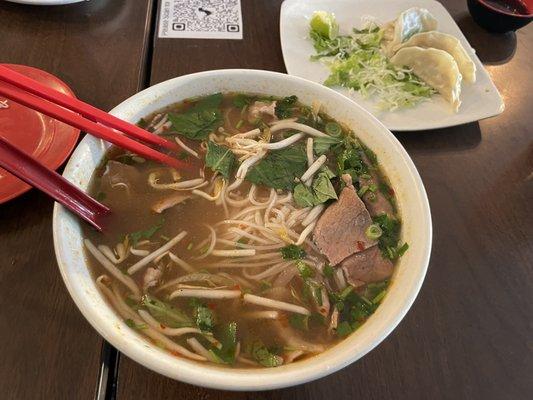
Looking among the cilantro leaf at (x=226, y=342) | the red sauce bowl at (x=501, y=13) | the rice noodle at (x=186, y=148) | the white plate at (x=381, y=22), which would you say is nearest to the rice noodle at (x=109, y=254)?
the cilantro leaf at (x=226, y=342)

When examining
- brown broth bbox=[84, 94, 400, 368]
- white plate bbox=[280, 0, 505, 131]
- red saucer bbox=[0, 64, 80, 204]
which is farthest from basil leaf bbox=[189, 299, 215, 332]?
white plate bbox=[280, 0, 505, 131]

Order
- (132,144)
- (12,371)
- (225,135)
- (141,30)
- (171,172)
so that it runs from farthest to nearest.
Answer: (141,30), (225,135), (171,172), (132,144), (12,371)

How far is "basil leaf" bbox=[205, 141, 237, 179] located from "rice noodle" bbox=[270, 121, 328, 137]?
20 centimetres

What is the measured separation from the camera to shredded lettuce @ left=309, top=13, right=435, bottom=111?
2035 millimetres

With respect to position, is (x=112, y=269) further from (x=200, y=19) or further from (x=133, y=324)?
(x=200, y=19)

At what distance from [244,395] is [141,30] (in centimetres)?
175

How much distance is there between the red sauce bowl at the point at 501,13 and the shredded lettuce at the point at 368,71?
60 cm

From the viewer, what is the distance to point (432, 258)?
1541mm

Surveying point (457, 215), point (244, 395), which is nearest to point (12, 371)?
point (244, 395)

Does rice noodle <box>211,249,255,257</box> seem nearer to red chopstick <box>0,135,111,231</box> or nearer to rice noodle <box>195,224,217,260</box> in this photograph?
rice noodle <box>195,224,217,260</box>

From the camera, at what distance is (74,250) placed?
115 cm

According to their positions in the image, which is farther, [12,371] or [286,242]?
[286,242]

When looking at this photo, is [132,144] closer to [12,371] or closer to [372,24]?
[12,371]

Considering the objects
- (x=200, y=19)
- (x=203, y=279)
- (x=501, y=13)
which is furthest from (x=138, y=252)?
(x=501, y=13)
